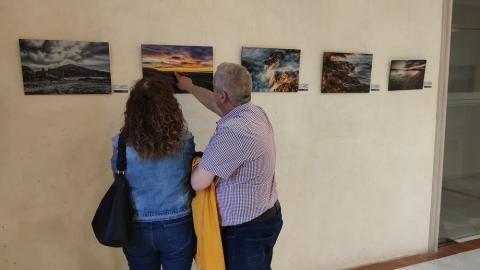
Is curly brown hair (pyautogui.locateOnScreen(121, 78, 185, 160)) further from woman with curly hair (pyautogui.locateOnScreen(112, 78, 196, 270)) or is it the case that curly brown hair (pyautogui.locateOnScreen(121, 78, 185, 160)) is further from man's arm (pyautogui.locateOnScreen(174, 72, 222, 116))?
man's arm (pyautogui.locateOnScreen(174, 72, 222, 116))

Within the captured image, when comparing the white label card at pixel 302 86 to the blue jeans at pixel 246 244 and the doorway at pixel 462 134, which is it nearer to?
the blue jeans at pixel 246 244

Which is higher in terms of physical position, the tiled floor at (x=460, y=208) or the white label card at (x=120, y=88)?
the white label card at (x=120, y=88)

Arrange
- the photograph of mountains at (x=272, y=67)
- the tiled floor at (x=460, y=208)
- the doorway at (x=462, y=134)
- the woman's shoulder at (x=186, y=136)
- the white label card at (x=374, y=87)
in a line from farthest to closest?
the tiled floor at (x=460, y=208)
the doorway at (x=462, y=134)
the white label card at (x=374, y=87)
the photograph of mountains at (x=272, y=67)
the woman's shoulder at (x=186, y=136)

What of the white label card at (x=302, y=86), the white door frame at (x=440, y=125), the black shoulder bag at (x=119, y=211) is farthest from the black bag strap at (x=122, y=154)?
the white door frame at (x=440, y=125)

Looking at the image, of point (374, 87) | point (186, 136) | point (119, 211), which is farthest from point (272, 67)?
point (119, 211)

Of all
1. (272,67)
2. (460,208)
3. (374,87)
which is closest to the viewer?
(272,67)

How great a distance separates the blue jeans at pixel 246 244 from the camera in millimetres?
1770

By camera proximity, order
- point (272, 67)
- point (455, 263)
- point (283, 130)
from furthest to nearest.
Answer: point (455, 263), point (283, 130), point (272, 67)

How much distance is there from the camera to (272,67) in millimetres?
2582

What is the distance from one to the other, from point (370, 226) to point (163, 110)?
2.24m

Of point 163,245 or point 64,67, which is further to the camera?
point 64,67

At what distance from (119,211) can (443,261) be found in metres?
2.84

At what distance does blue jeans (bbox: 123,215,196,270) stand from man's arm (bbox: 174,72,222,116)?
618mm

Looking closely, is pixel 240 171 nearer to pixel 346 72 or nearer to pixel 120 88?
A: pixel 120 88
